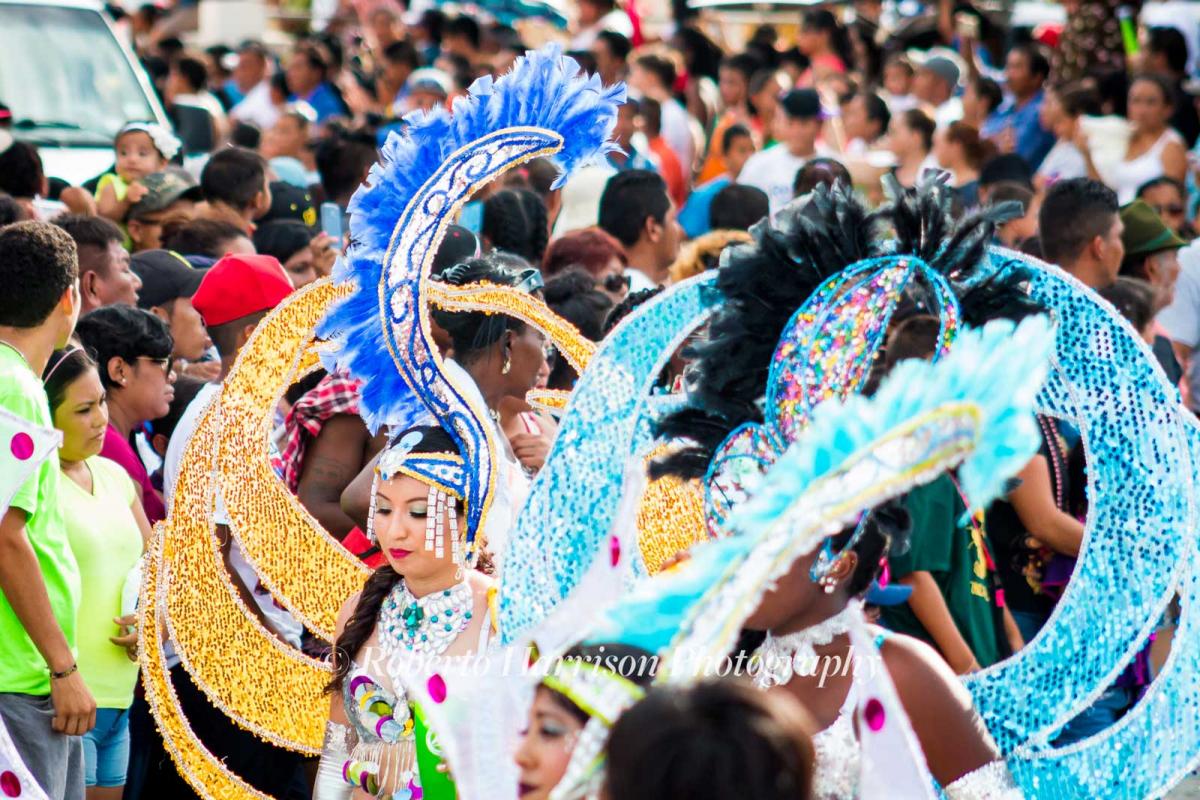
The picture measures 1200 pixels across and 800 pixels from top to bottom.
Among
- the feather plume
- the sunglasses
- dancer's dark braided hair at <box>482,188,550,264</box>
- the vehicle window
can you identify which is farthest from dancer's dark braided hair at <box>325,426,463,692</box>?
the vehicle window

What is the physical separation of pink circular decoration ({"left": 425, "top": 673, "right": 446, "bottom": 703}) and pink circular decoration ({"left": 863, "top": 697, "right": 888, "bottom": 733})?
101cm

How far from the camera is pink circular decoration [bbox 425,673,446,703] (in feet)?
11.5

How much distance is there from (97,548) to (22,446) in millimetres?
674

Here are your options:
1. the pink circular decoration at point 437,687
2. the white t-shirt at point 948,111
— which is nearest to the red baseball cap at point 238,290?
the pink circular decoration at point 437,687

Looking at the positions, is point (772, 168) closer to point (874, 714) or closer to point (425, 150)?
point (425, 150)

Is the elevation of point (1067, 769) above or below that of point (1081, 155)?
above

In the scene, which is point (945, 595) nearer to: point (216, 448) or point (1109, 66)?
point (216, 448)

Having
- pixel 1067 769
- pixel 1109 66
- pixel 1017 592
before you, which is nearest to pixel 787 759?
pixel 1067 769

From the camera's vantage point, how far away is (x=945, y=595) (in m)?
4.55

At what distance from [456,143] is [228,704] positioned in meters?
1.56

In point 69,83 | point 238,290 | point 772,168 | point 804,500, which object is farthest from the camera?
point 772,168

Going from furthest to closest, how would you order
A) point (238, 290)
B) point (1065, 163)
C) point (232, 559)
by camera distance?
point (1065, 163) → point (238, 290) → point (232, 559)

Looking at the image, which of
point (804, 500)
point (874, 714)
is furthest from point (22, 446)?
point (804, 500)

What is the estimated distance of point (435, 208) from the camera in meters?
3.90
